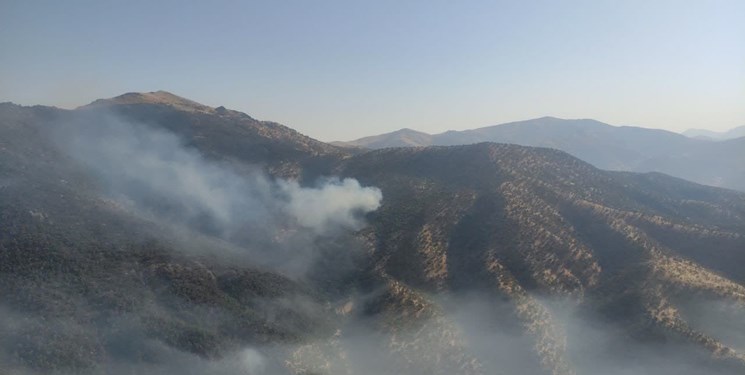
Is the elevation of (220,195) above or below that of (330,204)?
above

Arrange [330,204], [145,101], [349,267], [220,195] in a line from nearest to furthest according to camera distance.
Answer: [349,267] → [330,204] → [220,195] → [145,101]

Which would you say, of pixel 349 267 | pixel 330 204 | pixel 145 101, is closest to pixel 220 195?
pixel 330 204

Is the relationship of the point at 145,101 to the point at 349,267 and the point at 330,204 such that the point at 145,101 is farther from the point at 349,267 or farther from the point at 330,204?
the point at 349,267

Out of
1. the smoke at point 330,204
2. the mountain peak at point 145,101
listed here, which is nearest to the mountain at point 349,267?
the smoke at point 330,204

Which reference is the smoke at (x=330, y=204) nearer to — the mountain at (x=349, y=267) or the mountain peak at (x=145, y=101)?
the mountain at (x=349, y=267)

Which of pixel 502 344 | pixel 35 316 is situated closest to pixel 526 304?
pixel 502 344

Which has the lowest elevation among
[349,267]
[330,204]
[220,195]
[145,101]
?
[349,267]
